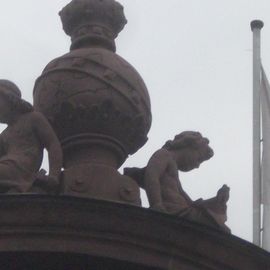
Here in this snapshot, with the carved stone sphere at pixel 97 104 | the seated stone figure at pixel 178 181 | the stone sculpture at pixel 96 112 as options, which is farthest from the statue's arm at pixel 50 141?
the seated stone figure at pixel 178 181

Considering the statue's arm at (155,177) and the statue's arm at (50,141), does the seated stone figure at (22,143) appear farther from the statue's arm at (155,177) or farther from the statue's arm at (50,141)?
the statue's arm at (155,177)

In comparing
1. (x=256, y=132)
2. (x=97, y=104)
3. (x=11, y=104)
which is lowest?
(x=11, y=104)

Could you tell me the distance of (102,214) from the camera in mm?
15859

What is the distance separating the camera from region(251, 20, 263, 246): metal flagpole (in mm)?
22000

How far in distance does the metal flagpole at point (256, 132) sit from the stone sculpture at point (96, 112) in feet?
12.7

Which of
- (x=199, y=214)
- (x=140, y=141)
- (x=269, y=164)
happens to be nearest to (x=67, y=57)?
(x=140, y=141)

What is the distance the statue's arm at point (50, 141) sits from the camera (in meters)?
17.1

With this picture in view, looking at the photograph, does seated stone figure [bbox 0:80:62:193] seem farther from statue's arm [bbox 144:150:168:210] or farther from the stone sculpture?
statue's arm [bbox 144:150:168:210]

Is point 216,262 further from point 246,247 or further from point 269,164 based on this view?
point 269,164

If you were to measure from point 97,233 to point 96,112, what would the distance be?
2.21 m

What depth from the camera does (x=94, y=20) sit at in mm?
18969

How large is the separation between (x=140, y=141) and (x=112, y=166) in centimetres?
50

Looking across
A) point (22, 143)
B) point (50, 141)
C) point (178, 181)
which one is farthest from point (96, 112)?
point (178, 181)

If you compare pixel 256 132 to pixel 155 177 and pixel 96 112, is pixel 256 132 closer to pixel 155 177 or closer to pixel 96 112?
pixel 96 112
